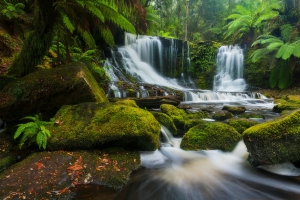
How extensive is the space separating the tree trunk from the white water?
319 centimetres

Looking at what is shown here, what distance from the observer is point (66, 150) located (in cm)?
307

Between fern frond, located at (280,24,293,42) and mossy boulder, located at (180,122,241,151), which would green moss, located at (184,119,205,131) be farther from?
fern frond, located at (280,24,293,42)

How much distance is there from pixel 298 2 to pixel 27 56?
1500cm

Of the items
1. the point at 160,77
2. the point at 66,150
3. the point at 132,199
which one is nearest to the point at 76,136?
the point at 66,150

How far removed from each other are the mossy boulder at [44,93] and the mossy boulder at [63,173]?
1455mm

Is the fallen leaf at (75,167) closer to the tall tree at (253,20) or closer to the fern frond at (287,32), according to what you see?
the fern frond at (287,32)

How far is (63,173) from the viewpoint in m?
2.52

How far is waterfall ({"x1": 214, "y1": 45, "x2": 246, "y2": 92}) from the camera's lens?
47.8 ft

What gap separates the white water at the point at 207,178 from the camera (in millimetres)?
2613

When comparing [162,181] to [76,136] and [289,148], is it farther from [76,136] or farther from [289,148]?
[289,148]

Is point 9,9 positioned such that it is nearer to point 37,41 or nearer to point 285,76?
point 37,41

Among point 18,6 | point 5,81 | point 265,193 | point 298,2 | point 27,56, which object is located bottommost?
point 265,193

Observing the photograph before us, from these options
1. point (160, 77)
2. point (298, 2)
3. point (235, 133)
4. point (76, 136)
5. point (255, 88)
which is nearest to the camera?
point (76, 136)

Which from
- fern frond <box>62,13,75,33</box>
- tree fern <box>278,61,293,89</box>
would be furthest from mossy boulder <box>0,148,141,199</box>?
tree fern <box>278,61,293,89</box>
